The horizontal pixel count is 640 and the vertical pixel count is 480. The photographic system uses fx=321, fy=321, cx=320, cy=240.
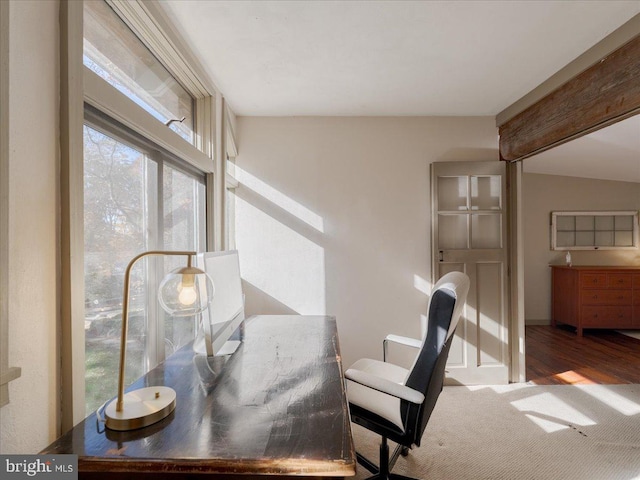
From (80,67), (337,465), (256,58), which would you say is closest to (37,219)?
(80,67)

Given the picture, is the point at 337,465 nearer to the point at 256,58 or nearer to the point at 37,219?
the point at 37,219

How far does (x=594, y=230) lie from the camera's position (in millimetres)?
5328

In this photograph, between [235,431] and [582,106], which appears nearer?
A: [235,431]

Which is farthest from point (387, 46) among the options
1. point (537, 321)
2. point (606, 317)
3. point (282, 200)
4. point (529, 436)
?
point (537, 321)

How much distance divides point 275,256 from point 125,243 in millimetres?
1795

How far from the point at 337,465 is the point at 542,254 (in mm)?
5853

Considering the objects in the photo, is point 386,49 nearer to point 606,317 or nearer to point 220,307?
point 220,307

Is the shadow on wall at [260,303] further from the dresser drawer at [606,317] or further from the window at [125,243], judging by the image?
the dresser drawer at [606,317]

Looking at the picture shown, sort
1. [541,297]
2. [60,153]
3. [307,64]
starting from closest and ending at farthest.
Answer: [60,153], [307,64], [541,297]

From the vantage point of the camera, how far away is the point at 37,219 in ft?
2.81

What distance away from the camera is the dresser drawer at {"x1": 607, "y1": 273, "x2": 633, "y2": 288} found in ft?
15.1

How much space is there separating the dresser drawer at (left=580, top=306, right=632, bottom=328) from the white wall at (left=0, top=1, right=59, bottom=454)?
5918 mm

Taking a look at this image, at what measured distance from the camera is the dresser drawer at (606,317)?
4598 mm

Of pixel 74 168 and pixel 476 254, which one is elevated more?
pixel 74 168
